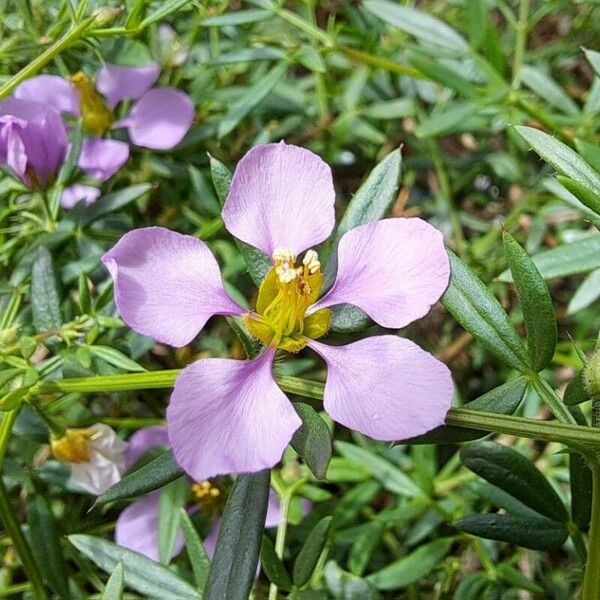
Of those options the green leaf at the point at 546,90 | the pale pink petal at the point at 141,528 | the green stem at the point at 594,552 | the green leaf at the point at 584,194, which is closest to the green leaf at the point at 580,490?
the green stem at the point at 594,552

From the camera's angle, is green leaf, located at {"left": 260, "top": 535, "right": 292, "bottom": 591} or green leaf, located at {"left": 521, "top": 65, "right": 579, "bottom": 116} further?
green leaf, located at {"left": 521, "top": 65, "right": 579, "bottom": 116}

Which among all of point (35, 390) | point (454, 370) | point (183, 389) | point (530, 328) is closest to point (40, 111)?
point (35, 390)

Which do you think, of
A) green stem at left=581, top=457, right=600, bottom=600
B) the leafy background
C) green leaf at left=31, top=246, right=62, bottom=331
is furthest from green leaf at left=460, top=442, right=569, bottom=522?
green leaf at left=31, top=246, right=62, bottom=331

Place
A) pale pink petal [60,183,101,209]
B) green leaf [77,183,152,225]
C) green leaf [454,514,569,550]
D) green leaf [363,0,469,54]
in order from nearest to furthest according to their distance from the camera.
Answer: green leaf [454,514,569,550] → green leaf [77,183,152,225] → pale pink petal [60,183,101,209] → green leaf [363,0,469,54]

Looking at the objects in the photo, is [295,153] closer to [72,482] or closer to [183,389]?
[183,389]

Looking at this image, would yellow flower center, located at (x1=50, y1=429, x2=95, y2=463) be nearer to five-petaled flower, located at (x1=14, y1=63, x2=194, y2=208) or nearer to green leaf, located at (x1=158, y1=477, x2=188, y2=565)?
green leaf, located at (x1=158, y1=477, x2=188, y2=565)

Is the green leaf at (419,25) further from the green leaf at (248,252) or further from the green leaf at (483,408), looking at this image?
the green leaf at (483,408)
